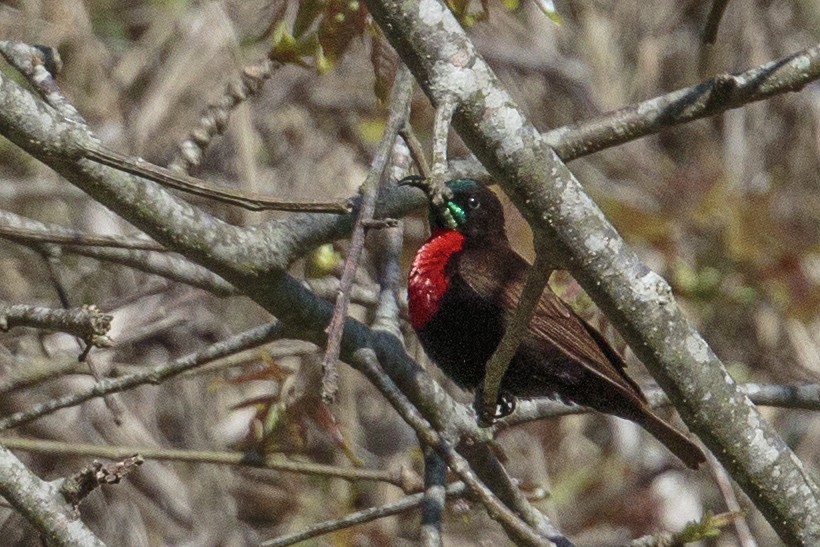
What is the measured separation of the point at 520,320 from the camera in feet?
7.64

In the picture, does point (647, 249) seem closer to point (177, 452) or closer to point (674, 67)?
point (674, 67)

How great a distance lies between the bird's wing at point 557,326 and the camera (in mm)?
3441

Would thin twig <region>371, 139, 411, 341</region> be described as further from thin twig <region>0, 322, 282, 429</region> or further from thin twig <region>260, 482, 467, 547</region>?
thin twig <region>260, 482, 467, 547</region>

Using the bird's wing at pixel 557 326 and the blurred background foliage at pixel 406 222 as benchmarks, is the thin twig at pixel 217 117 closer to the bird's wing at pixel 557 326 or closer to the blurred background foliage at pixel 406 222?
the bird's wing at pixel 557 326

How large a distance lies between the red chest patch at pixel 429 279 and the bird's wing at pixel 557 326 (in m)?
0.06

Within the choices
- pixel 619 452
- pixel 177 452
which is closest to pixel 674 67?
pixel 619 452

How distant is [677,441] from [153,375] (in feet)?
4.22

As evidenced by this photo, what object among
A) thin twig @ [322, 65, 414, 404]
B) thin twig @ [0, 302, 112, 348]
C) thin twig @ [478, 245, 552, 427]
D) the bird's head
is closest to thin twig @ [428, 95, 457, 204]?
thin twig @ [322, 65, 414, 404]

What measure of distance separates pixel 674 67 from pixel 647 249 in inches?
41.9

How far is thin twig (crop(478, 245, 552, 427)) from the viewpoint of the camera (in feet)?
7.17

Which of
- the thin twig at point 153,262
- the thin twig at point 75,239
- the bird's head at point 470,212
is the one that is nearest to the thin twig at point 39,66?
the thin twig at point 75,239

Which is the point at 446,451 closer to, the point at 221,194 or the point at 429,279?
the point at 221,194

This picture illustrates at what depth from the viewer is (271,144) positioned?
5.73m

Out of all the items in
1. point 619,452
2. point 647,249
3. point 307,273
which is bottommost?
point 307,273
